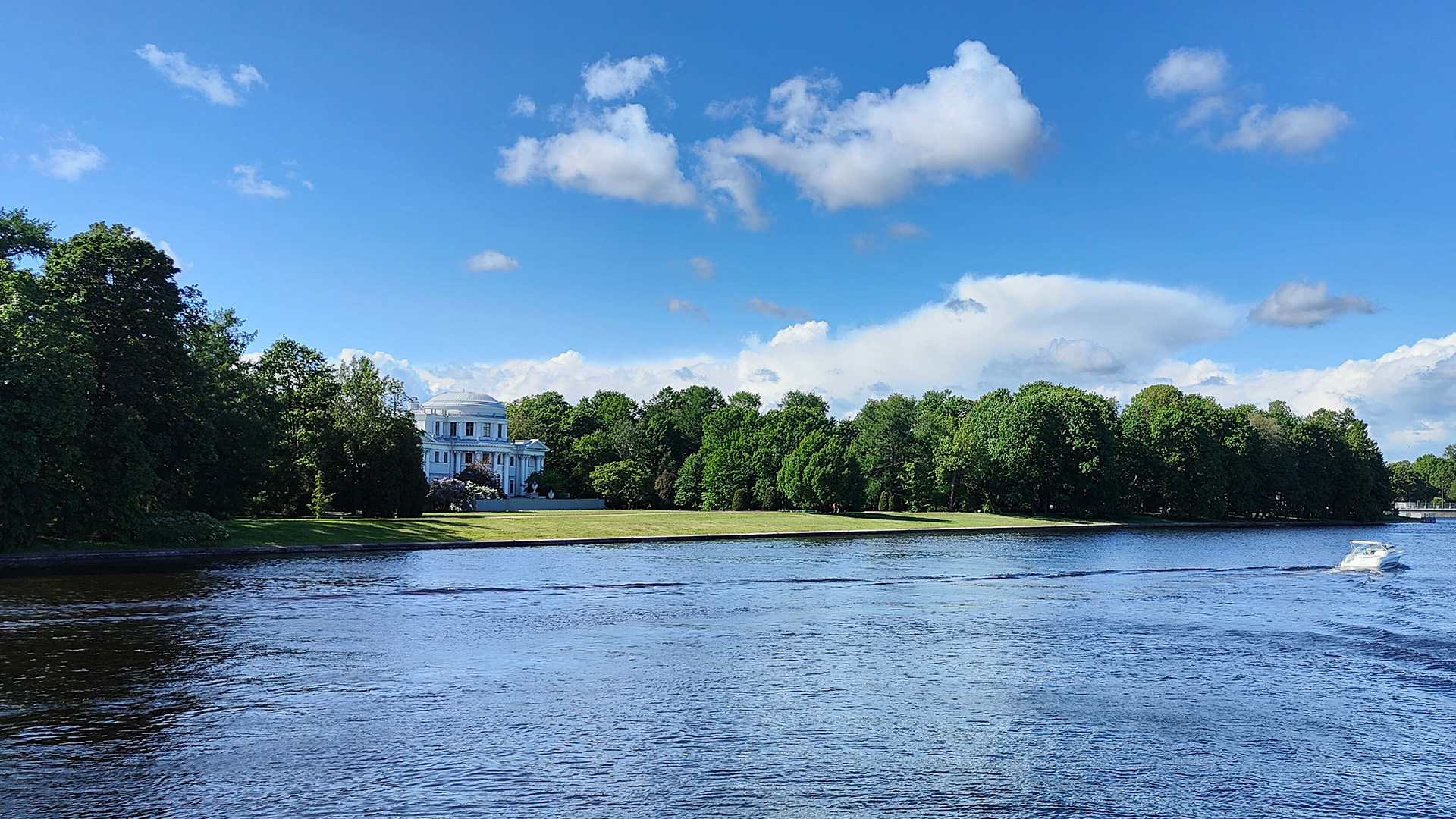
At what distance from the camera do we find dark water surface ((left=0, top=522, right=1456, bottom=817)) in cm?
1179

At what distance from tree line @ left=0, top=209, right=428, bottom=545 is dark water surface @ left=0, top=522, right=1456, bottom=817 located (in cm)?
834

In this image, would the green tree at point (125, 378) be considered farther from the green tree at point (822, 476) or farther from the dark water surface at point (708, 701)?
the green tree at point (822, 476)

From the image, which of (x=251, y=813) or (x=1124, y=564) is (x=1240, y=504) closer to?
(x=1124, y=564)

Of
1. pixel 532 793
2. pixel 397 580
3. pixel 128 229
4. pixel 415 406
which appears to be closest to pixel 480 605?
pixel 397 580

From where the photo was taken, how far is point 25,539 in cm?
4100

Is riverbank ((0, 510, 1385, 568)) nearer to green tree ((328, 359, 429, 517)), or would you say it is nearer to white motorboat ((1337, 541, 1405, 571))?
green tree ((328, 359, 429, 517))

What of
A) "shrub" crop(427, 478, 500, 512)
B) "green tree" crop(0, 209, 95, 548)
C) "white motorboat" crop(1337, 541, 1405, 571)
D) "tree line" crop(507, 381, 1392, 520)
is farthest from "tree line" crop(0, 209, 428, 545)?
"white motorboat" crop(1337, 541, 1405, 571)

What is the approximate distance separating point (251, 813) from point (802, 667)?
11.2m

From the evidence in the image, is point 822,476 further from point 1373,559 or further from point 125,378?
point 125,378

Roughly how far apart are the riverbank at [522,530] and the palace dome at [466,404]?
152 ft

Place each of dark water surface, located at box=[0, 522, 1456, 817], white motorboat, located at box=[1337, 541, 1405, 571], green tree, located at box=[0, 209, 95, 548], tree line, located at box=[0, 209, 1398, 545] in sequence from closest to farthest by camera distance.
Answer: dark water surface, located at box=[0, 522, 1456, 817] → green tree, located at box=[0, 209, 95, 548] → tree line, located at box=[0, 209, 1398, 545] → white motorboat, located at box=[1337, 541, 1405, 571]

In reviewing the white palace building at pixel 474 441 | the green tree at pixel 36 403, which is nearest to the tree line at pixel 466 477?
the green tree at pixel 36 403

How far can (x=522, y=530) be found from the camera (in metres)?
61.6

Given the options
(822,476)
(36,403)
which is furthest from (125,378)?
(822,476)
